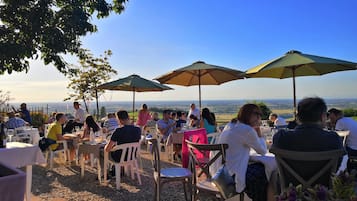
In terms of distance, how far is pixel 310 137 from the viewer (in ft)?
7.55

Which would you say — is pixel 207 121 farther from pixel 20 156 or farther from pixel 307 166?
pixel 307 166

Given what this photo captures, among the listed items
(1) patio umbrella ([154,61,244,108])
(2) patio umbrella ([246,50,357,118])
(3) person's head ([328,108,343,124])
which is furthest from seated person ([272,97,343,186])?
(1) patio umbrella ([154,61,244,108])

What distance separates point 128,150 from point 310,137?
3.15m

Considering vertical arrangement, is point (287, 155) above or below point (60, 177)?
above

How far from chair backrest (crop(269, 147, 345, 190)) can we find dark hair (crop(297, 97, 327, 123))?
0.27m

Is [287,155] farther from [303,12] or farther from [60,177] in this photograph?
[303,12]

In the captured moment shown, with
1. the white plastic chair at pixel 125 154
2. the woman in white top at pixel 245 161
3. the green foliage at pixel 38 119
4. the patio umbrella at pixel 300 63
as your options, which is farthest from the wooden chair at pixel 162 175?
the green foliage at pixel 38 119

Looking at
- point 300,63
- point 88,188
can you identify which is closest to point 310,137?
point 300,63

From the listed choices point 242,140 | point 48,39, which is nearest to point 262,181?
point 242,140

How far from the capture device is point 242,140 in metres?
2.94

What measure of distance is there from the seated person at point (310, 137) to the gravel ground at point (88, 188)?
222cm

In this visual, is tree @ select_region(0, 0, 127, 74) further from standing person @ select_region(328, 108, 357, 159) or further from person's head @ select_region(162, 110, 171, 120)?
standing person @ select_region(328, 108, 357, 159)

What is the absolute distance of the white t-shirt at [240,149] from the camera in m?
2.91

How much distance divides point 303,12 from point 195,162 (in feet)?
29.7
